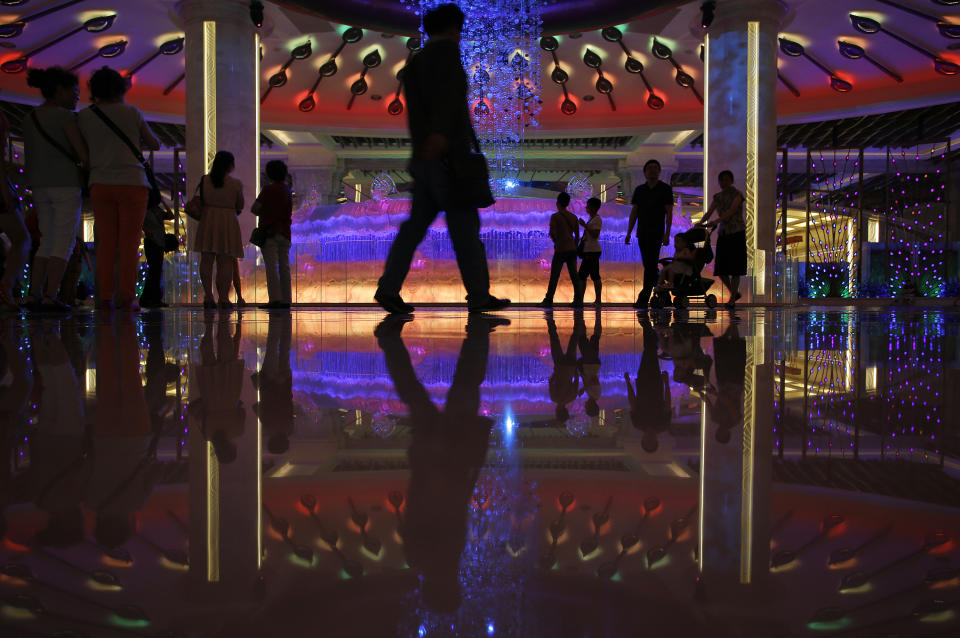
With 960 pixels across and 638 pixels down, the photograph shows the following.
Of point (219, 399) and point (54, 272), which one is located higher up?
point (54, 272)

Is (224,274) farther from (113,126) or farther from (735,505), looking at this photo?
(735,505)

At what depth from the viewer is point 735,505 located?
0.40 metres

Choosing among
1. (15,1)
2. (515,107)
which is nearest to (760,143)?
(515,107)

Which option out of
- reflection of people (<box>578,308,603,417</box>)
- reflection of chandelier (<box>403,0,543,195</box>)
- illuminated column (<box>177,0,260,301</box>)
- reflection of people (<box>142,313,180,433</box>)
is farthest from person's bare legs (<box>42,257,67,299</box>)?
reflection of chandelier (<box>403,0,543,195</box>)

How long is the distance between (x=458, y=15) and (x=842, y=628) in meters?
3.21

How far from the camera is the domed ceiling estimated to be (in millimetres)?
12094

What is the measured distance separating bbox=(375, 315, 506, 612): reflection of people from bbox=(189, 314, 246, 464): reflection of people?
0.48ft

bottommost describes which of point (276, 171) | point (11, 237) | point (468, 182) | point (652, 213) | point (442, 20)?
point (11, 237)

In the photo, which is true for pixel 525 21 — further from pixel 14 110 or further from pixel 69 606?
pixel 69 606

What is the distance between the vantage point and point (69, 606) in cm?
26

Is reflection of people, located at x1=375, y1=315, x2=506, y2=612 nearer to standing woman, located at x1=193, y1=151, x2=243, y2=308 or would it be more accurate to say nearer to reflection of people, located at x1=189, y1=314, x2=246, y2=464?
reflection of people, located at x1=189, y1=314, x2=246, y2=464

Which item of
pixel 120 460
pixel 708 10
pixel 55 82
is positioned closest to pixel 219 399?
pixel 120 460

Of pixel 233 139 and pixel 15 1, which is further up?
pixel 15 1

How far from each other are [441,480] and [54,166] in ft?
14.7
